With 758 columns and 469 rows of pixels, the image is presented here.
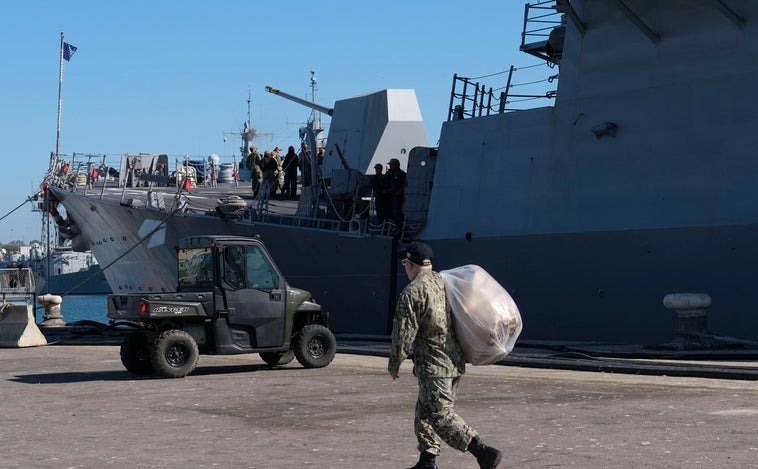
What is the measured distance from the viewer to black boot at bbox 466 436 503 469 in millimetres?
6730

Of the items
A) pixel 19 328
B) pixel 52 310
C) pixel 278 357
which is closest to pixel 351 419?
pixel 278 357

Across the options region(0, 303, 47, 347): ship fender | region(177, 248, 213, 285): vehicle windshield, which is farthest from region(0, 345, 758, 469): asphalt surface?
region(0, 303, 47, 347): ship fender

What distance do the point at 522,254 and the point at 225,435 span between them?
33.6 feet

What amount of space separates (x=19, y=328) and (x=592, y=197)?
995 centimetres

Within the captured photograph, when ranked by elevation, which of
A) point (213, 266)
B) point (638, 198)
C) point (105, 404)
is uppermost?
point (638, 198)

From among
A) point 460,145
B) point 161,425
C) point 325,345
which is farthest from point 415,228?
point 161,425

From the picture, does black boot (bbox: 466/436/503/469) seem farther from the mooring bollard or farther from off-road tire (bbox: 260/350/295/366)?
the mooring bollard

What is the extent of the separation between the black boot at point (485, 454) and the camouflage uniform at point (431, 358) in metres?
0.04

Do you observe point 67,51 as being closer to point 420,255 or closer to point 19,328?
point 19,328

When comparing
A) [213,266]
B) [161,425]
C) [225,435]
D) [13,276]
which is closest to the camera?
[225,435]

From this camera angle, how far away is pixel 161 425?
381 inches

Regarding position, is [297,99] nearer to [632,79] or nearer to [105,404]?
[632,79]

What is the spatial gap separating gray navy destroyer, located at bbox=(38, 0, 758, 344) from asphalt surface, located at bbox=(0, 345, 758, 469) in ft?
12.5

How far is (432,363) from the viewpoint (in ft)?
22.8
